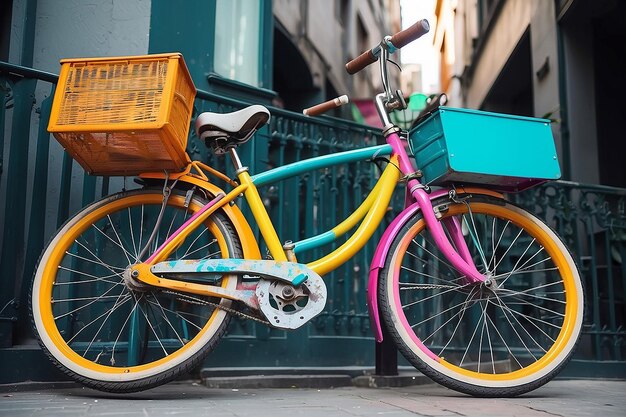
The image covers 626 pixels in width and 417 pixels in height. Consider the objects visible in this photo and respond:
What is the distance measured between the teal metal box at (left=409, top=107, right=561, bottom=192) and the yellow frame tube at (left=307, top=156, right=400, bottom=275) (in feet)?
0.55

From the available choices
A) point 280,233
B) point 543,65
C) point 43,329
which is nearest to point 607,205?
point 280,233

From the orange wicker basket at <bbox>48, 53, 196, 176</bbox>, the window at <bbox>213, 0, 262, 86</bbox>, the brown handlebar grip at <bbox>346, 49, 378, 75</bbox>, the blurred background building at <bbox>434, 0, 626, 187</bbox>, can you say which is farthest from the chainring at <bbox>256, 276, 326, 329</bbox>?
the blurred background building at <bbox>434, 0, 626, 187</bbox>

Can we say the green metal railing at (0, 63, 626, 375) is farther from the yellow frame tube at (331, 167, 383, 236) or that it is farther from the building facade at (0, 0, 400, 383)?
the yellow frame tube at (331, 167, 383, 236)

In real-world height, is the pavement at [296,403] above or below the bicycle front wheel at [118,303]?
below

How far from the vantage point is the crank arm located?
3.00 m

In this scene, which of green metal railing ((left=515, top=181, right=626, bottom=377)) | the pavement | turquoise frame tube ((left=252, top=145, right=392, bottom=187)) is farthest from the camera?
green metal railing ((left=515, top=181, right=626, bottom=377))

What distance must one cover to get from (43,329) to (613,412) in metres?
2.44

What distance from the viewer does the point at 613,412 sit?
2.73 meters

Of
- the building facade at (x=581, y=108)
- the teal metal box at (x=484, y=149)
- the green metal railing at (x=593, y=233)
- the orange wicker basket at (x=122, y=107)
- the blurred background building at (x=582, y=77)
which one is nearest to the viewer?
the orange wicker basket at (x=122, y=107)

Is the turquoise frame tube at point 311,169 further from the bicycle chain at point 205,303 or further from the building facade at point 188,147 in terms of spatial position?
the building facade at point 188,147

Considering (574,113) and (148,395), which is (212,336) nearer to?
(148,395)

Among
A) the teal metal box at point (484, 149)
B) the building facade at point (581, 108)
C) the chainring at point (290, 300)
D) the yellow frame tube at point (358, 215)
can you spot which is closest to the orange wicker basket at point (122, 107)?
the chainring at point (290, 300)

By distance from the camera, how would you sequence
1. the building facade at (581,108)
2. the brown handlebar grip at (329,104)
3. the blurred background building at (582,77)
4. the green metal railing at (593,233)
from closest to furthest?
1. the brown handlebar grip at (329,104)
2. the green metal railing at (593,233)
3. the building facade at (581,108)
4. the blurred background building at (582,77)

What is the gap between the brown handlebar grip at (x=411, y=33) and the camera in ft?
10.6
